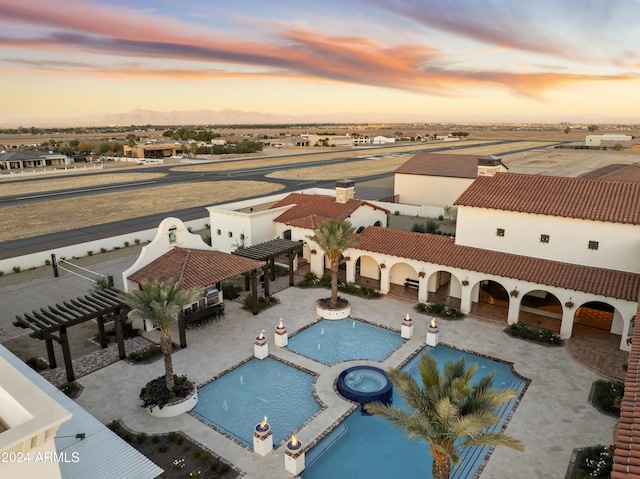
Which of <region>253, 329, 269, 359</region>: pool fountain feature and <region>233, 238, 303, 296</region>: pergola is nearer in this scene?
<region>253, 329, 269, 359</region>: pool fountain feature

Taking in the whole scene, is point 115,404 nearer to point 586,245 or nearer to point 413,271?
point 413,271

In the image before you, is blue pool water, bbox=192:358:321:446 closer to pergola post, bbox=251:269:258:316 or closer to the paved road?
pergola post, bbox=251:269:258:316

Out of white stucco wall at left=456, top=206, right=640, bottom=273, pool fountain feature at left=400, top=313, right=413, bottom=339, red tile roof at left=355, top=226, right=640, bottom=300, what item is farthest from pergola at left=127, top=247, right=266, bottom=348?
white stucco wall at left=456, top=206, right=640, bottom=273

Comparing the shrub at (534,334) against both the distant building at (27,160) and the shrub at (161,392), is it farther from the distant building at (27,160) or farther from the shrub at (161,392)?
the distant building at (27,160)


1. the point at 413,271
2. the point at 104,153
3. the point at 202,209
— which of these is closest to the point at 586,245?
the point at 413,271

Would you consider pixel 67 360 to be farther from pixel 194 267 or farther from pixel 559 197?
pixel 559 197

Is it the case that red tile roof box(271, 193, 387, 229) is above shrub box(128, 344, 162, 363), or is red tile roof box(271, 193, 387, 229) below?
above

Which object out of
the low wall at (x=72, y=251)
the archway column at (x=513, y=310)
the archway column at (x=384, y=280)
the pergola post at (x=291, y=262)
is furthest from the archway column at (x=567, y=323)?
the low wall at (x=72, y=251)

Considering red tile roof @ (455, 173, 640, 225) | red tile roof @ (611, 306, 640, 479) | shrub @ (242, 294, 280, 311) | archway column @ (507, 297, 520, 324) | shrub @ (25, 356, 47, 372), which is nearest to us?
red tile roof @ (611, 306, 640, 479)
